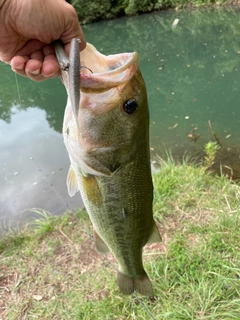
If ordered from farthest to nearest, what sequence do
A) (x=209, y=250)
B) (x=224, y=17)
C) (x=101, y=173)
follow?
(x=224, y=17), (x=209, y=250), (x=101, y=173)

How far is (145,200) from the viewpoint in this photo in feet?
6.09

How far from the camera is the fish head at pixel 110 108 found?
1.46 meters

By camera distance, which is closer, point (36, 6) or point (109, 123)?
point (109, 123)

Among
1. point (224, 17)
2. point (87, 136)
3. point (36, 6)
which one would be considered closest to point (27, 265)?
point (87, 136)

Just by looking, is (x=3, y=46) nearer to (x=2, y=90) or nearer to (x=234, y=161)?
(x=234, y=161)

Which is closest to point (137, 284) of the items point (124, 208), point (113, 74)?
point (124, 208)

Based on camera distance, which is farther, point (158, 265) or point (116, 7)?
point (116, 7)

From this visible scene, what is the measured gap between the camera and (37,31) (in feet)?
5.83

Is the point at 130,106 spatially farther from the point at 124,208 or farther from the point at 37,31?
the point at 37,31

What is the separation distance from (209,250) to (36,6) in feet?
8.83

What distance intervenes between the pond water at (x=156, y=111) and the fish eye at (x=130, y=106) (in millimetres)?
4123

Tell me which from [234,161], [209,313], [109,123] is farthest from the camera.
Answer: [234,161]

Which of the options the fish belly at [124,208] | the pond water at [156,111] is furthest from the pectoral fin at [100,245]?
the pond water at [156,111]

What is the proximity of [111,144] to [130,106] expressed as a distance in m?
0.21
